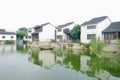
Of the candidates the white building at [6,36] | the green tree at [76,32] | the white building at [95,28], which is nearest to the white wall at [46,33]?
the green tree at [76,32]

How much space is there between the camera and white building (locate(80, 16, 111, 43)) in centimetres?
3907

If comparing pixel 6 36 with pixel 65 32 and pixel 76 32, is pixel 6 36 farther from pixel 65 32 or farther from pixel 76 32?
pixel 76 32

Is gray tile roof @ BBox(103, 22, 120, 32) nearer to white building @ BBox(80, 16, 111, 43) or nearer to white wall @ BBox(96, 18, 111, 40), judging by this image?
white wall @ BBox(96, 18, 111, 40)

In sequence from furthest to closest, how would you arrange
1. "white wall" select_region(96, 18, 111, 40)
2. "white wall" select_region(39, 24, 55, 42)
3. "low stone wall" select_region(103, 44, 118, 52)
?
"white wall" select_region(39, 24, 55, 42) → "white wall" select_region(96, 18, 111, 40) → "low stone wall" select_region(103, 44, 118, 52)

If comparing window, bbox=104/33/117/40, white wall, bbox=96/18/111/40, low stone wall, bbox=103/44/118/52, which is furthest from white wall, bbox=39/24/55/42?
low stone wall, bbox=103/44/118/52

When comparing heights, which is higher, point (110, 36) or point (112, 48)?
point (110, 36)

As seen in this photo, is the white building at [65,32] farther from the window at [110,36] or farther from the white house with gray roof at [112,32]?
the window at [110,36]

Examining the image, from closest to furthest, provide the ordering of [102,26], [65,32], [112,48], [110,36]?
[112,48]
[110,36]
[102,26]
[65,32]

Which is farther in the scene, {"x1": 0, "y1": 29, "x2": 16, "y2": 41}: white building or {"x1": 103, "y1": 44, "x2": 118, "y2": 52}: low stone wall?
{"x1": 0, "y1": 29, "x2": 16, "y2": 41}: white building

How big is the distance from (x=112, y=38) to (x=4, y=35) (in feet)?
165

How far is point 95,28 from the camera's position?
39.5 metres

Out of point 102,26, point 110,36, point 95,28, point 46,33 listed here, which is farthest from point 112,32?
point 46,33

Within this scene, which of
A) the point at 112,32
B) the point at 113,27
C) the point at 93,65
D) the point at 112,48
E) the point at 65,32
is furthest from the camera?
the point at 65,32

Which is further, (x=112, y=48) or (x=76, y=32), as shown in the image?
(x=76, y=32)
